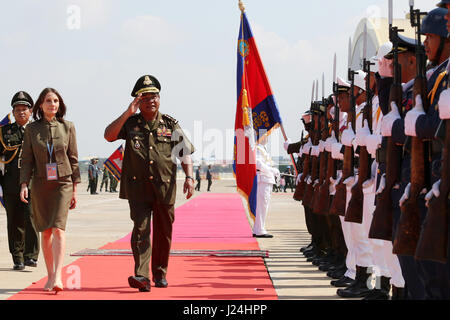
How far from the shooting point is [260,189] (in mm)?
13117

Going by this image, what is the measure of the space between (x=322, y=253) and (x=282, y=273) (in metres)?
1.31

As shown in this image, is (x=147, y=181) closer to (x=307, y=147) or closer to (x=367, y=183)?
(x=367, y=183)

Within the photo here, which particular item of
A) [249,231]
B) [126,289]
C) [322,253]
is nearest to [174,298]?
[126,289]

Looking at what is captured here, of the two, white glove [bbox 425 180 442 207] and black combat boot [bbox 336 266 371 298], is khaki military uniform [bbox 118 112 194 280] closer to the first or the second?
black combat boot [bbox 336 266 371 298]

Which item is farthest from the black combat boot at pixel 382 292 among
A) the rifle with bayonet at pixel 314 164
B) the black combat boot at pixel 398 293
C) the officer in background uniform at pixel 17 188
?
the officer in background uniform at pixel 17 188

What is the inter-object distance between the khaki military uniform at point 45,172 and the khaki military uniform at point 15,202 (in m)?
1.82

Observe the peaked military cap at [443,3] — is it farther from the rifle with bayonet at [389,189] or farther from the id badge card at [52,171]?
the id badge card at [52,171]

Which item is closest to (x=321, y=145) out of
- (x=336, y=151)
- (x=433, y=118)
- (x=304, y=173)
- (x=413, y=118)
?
(x=336, y=151)

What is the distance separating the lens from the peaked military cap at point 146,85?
23.9 feet

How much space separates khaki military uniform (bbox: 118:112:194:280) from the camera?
719cm

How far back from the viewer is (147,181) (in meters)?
7.24

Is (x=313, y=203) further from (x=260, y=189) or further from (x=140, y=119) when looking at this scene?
(x=260, y=189)

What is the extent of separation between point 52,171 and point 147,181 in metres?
0.89

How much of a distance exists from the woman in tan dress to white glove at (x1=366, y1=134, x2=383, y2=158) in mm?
2880
